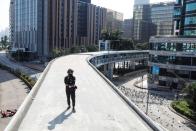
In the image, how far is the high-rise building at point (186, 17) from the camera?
76312 mm

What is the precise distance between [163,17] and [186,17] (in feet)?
391

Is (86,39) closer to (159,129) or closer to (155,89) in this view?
(155,89)

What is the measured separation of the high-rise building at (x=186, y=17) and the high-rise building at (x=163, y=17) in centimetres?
10273

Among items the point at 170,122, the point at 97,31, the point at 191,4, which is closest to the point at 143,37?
the point at 97,31

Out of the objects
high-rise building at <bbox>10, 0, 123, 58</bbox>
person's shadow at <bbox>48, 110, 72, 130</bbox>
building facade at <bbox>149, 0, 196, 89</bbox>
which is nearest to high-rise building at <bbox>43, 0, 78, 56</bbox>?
high-rise building at <bbox>10, 0, 123, 58</bbox>

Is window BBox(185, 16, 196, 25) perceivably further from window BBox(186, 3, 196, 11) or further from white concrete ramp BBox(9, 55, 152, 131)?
white concrete ramp BBox(9, 55, 152, 131)

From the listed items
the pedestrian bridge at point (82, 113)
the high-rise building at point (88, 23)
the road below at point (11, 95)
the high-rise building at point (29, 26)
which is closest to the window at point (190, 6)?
the road below at point (11, 95)

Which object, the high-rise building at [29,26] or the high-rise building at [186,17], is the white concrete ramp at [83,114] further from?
the high-rise building at [29,26]

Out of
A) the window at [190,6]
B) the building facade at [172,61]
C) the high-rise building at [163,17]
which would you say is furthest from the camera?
the high-rise building at [163,17]

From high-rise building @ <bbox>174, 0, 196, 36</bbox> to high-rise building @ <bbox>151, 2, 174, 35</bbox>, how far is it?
337 feet

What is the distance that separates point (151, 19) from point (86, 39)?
65286 mm

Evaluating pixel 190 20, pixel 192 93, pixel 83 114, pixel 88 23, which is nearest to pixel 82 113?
pixel 83 114

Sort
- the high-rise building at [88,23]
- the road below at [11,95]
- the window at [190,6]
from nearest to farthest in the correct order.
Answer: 1. the road below at [11,95]
2. the window at [190,6]
3. the high-rise building at [88,23]

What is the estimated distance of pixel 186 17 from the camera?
258ft
